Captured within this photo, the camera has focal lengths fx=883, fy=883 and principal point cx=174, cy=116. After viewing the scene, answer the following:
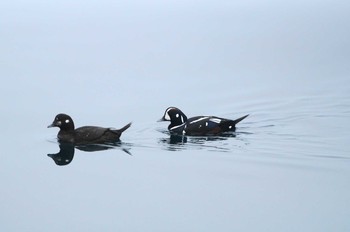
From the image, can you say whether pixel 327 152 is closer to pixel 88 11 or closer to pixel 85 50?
pixel 85 50

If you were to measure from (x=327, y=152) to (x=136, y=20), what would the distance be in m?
19.6

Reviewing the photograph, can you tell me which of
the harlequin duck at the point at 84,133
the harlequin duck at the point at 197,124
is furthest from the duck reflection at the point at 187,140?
the harlequin duck at the point at 84,133

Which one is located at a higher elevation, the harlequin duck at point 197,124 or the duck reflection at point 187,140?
the harlequin duck at point 197,124

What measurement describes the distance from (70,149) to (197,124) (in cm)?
264

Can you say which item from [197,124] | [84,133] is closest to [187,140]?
[197,124]

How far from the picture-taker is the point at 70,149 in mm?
17047

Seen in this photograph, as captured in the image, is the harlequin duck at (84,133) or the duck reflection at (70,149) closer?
the duck reflection at (70,149)

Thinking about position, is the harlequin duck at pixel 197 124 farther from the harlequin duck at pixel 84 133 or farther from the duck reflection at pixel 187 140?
the harlequin duck at pixel 84 133

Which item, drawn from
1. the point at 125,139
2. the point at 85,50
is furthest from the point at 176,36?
the point at 125,139

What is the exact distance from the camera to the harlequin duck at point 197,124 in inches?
699

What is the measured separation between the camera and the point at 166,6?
138ft

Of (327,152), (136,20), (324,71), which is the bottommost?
(327,152)

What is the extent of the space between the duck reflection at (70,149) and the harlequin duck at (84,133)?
8 centimetres

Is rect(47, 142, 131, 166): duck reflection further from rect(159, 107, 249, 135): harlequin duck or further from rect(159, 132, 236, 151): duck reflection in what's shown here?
rect(159, 107, 249, 135): harlequin duck
